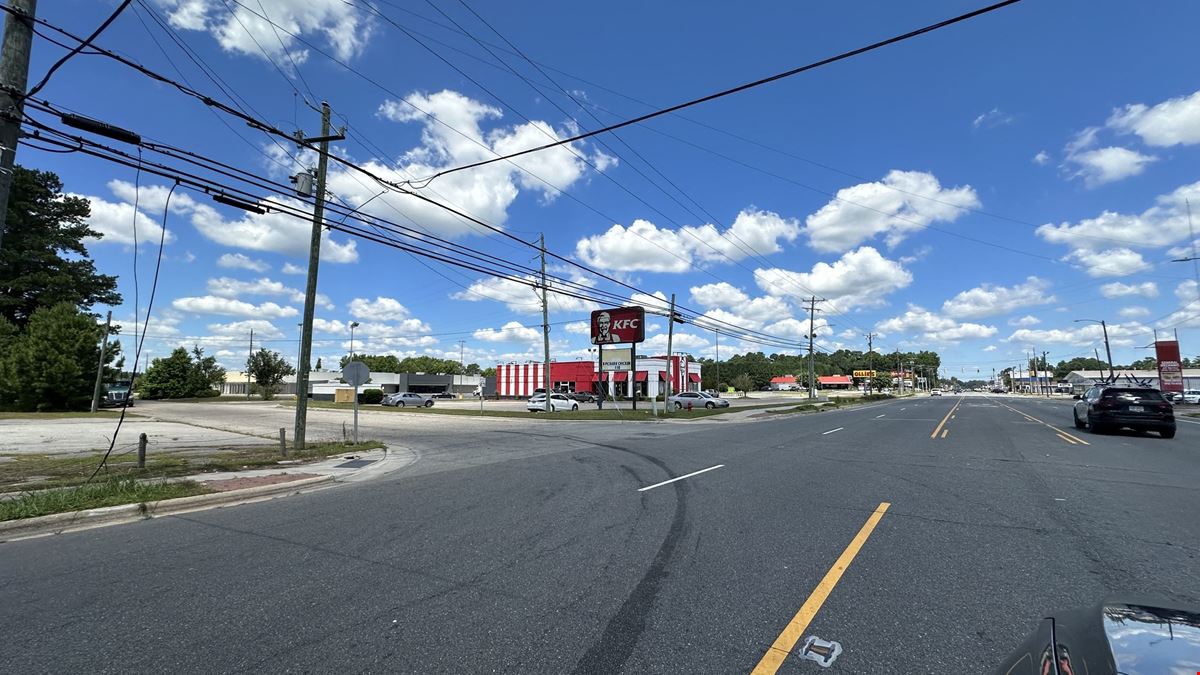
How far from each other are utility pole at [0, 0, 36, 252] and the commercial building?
182ft

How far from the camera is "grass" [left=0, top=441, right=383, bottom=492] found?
10281 mm

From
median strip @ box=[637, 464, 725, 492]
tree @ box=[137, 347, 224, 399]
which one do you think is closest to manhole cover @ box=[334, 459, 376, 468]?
median strip @ box=[637, 464, 725, 492]

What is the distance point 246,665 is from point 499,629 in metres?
1.53

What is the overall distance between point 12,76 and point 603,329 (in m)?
35.5

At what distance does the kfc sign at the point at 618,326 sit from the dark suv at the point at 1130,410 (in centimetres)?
2502

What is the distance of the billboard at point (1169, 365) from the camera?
35.8 meters

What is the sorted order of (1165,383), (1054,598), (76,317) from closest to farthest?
(1054,598), (1165,383), (76,317)

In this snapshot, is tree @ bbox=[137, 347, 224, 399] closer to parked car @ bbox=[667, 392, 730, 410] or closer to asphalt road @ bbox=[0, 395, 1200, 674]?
parked car @ bbox=[667, 392, 730, 410]

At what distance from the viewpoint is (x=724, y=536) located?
→ 6.08 m

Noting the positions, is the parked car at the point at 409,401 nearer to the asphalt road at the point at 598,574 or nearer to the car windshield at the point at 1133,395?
the asphalt road at the point at 598,574

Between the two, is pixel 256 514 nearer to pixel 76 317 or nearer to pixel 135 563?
pixel 135 563

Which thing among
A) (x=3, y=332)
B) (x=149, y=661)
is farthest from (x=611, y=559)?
(x=3, y=332)

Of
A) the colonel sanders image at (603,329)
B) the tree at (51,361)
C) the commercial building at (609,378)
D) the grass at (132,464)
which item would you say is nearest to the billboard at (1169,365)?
the colonel sanders image at (603,329)

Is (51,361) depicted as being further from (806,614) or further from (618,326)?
(806,614)
